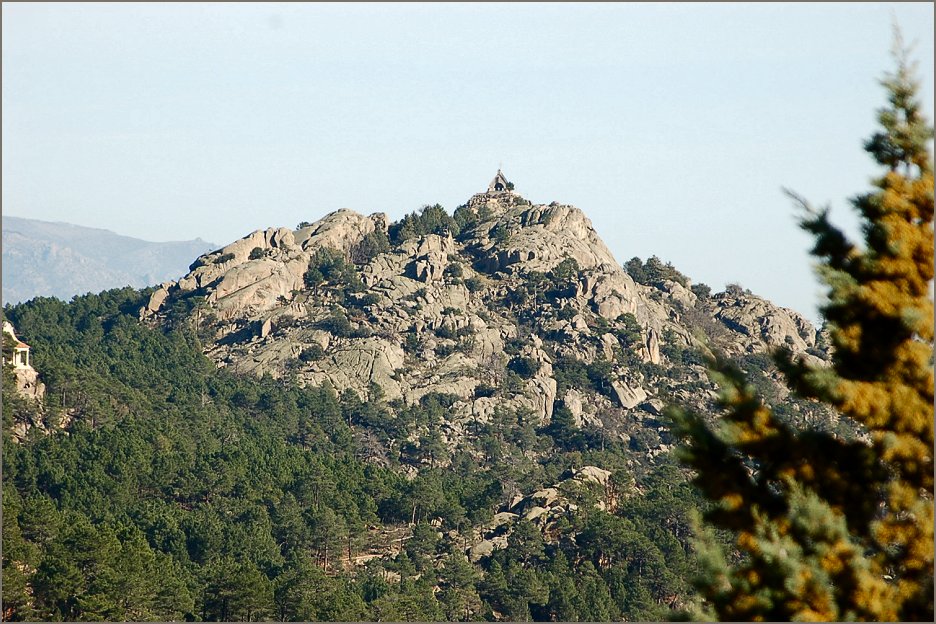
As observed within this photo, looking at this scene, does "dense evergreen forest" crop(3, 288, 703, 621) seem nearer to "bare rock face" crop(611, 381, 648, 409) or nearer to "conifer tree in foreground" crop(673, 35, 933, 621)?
"bare rock face" crop(611, 381, 648, 409)

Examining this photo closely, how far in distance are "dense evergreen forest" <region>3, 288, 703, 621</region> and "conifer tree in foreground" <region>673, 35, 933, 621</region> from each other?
34.9 m

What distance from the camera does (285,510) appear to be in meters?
65.8

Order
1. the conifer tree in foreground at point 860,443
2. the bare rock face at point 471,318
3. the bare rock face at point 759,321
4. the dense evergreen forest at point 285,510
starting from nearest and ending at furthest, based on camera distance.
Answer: the conifer tree in foreground at point 860,443 < the dense evergreen forest at point 285,510 < the bare rock face at point 471,318 < the bare rock face at point 759,321

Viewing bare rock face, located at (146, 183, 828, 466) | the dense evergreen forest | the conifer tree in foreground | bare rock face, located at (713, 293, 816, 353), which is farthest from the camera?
bare rock face, located at (713, 293, 816, 353)

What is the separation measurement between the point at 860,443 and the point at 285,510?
55043 millimetres

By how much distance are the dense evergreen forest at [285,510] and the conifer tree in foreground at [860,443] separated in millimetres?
34925

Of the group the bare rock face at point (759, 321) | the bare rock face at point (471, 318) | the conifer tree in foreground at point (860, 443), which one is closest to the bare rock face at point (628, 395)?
the bare rock face at point (471, 318)

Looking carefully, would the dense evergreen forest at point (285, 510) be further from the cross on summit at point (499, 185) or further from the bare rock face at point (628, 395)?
the cross on summit at point (499, 185)

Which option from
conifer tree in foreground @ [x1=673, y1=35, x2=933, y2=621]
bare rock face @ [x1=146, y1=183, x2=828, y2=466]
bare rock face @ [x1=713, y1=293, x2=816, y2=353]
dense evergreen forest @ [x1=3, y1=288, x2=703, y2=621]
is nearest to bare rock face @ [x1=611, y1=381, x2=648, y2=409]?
bare rock face @ [x1=146, y1=183, x2=828, y2=466]

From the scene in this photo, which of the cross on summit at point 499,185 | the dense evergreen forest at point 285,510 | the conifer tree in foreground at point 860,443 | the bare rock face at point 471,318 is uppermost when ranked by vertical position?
the cross on summit at point 499,185

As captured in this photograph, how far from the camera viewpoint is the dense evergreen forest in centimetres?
4841

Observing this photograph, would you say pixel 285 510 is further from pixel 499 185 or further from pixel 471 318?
pixel 499 185

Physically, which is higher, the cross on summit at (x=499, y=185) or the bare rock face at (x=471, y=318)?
the cross on summit at (x=499, y=185)

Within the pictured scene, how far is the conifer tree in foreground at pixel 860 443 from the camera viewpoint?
1245 cm
